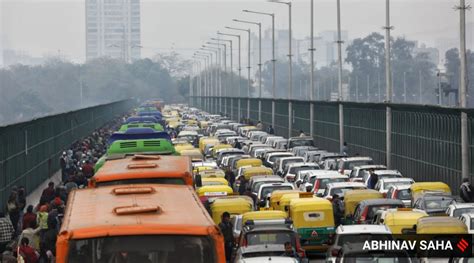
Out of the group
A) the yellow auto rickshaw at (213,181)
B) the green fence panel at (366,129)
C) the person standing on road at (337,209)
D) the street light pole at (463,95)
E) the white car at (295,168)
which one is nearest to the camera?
the person standing on road at (337,209)

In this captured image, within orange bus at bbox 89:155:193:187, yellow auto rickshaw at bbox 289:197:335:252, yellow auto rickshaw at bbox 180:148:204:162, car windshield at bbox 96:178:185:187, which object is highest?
orange bus at bbox 89:155:193:187

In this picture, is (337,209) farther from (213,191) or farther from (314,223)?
(213,191)

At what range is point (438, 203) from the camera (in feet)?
101

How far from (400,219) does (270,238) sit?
2.82 metres

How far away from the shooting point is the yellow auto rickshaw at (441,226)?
23.2 metres

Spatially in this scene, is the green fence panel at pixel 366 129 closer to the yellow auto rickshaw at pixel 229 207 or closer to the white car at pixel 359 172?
the white car at pixel 359 172

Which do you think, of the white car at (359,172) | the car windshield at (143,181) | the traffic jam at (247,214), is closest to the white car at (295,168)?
the traffic jam at (247,214)

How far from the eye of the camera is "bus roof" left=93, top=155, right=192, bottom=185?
2242 cm

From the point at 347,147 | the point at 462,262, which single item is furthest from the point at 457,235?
the point at 347,147

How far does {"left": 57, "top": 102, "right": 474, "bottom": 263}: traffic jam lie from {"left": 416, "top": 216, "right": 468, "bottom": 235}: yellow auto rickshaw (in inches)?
0.8

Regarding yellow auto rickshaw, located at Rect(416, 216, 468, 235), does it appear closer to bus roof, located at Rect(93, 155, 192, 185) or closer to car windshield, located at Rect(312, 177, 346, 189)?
bus roof, located at Rect(93, 155, 192, 185)

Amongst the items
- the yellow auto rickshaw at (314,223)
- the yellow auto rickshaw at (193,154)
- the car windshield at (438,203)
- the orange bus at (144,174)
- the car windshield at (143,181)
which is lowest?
the yellow auto rickshaw at (314,223)

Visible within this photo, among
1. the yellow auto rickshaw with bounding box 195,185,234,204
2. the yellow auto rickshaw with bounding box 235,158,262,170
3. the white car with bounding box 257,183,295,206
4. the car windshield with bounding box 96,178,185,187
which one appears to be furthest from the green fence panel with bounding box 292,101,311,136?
the car windshield with bounding box 96,178,185,187

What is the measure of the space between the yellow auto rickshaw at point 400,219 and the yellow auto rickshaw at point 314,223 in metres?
2.89
